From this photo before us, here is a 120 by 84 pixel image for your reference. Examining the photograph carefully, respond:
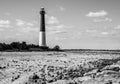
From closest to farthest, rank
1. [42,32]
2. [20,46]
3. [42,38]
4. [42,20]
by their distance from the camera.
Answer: [42,32]
[42,38]
[42,20]
[20,46]

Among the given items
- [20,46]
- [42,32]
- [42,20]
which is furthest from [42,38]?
[20,46]

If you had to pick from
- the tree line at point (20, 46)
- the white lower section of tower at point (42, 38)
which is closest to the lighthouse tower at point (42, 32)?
the white lower section of tower at point (42, 38)

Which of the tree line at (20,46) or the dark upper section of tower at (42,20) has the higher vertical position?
the dark upper section of tower at (42,20)

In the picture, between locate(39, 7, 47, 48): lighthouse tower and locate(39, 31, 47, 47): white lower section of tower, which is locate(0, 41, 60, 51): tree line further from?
locate(39, 7, 47, 48): lighthouse tower

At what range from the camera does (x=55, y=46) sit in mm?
100812

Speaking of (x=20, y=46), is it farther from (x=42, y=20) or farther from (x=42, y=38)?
(x=42, y=20)

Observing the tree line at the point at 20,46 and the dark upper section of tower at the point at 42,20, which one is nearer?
the dark upper section of tower at the point at 42,20

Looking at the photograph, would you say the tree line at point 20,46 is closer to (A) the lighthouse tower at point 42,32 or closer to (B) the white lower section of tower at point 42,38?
(B) the white lower section of tower at point 42,38

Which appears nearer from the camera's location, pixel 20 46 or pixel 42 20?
pixel 42 20

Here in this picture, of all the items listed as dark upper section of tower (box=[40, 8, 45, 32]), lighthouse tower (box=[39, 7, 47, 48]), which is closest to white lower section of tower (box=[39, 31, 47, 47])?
lighthouse tower (box=[39, 7, 47, 48])

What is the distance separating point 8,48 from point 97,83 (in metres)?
75.1

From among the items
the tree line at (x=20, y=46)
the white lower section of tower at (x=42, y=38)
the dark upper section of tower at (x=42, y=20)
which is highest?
the dark upper section of tower at (x=42, y=20)

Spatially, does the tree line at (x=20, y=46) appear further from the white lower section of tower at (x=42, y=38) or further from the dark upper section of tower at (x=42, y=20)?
the dark upper section of tower at (x=42, y=20)

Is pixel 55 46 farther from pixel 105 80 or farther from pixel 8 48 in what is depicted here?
pixel 105 80
